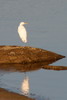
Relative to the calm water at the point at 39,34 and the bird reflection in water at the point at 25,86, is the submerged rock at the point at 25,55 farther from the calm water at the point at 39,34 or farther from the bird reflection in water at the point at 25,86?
the bird reflection in water at the point at 25,86

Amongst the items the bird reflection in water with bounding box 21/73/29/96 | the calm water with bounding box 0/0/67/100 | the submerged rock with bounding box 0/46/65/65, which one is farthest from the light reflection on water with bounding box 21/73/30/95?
the submerged rock with bounding box 0/46/65/65

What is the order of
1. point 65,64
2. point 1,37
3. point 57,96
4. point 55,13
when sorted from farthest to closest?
point 55,13, point 1,37, point 65,64, point 57,96

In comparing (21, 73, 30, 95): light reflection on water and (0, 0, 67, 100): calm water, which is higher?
(0, 0, 67, 100): calm water

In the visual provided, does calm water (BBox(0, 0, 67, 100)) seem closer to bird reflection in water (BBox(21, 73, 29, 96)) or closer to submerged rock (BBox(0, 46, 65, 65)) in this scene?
bird reflection in water (BBox(21, 73, 29, 96))

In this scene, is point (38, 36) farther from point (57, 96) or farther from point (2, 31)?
point (57, 96)

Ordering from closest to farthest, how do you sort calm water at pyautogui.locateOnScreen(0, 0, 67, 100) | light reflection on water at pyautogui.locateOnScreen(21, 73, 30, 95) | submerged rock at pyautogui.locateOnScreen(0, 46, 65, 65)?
light reflection on water at pyautogui.locateOnScreen(21, 73, 30, 95), calm water at pyautogui.locateOnScreen(0, 0, 67, 100), submerged rock at pyautogui.locateOnScreen(0, 46, 65, 65)

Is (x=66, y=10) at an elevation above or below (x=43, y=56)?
above

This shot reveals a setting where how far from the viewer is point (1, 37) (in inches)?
1265

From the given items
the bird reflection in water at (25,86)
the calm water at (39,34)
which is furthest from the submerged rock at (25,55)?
the bird reflection in water at (25,86)

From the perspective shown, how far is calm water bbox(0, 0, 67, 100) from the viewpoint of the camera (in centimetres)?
2100

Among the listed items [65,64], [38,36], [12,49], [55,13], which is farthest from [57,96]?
[55,13]

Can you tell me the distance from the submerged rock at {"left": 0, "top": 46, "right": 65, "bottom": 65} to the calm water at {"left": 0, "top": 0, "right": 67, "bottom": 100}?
0.68 metres

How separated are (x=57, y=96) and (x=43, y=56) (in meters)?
7.67

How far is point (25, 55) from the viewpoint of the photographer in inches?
1046
